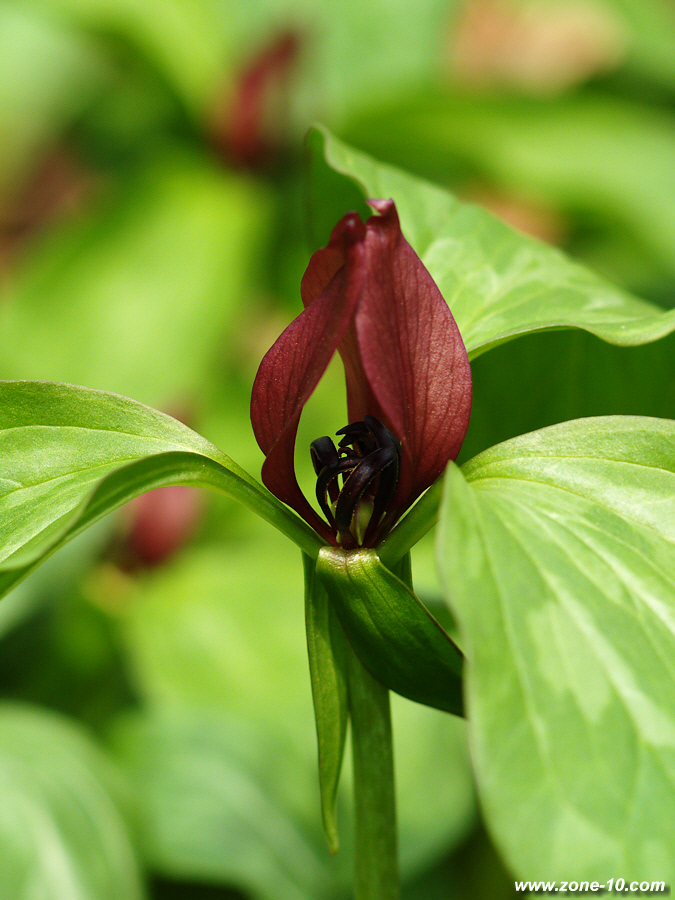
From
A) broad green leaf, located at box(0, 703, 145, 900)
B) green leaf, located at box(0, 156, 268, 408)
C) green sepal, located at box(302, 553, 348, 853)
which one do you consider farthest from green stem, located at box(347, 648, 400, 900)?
green leaf, located at box(0, 156, 268, 408)

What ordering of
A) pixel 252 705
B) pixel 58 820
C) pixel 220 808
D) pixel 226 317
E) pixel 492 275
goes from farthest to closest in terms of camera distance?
pixel 226 317
pixel 252 705
pixel 220 808
pixel 58 820
pixel 492 275

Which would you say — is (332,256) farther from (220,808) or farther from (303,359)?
(220,808)

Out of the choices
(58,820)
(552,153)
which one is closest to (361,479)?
(58,820)

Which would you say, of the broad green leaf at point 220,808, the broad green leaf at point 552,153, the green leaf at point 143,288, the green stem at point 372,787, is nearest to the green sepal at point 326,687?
the green stem at point 372,787

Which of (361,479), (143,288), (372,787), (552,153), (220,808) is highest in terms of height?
(552,153)

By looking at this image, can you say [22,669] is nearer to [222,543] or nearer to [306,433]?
[222,543]

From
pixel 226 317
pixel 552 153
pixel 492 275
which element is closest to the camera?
pixel 492 275

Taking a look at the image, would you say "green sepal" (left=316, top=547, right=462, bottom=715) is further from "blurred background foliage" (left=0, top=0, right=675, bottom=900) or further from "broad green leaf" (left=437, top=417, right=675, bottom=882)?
"blurred background foliage" (left=0, top=0, right=675, bottom=900)
